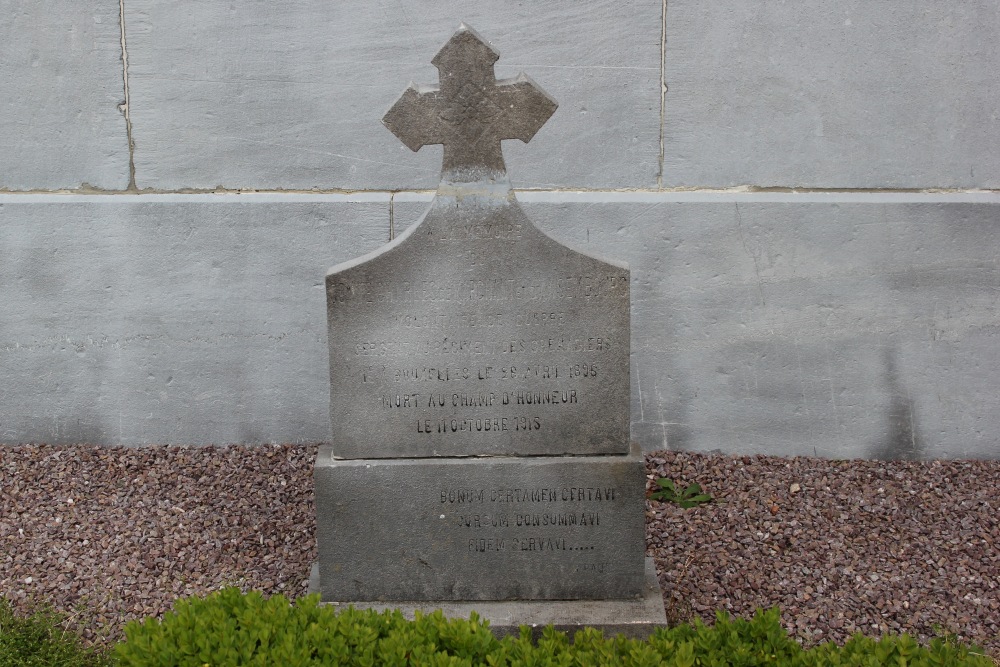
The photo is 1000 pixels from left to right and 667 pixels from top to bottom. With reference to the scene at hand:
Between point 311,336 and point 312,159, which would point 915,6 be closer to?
point 312,159

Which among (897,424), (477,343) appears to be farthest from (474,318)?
(897,424)

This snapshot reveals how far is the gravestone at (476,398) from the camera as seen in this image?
3.75 meters

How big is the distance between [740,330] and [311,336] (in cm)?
224

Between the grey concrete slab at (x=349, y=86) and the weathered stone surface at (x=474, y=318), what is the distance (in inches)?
65.5

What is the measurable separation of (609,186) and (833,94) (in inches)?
48.4

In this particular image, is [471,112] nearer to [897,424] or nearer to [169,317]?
[169,317]

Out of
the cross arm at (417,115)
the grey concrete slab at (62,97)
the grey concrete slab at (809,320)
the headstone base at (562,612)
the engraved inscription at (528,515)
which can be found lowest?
the headstone base at (562,612)

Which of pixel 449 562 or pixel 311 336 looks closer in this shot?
pixel 449 562

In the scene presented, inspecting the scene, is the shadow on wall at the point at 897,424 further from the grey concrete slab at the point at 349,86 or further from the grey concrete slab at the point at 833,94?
the grey concrete slab at the point at 349,86

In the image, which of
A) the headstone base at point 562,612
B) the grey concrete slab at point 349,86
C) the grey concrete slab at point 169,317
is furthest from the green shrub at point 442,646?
the grey concrete slab at point 349,86

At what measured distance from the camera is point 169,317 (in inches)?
215

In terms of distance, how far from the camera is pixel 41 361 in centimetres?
553

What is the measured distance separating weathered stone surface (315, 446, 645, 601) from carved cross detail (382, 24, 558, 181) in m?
1.11

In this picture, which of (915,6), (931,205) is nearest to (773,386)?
(931,205)
